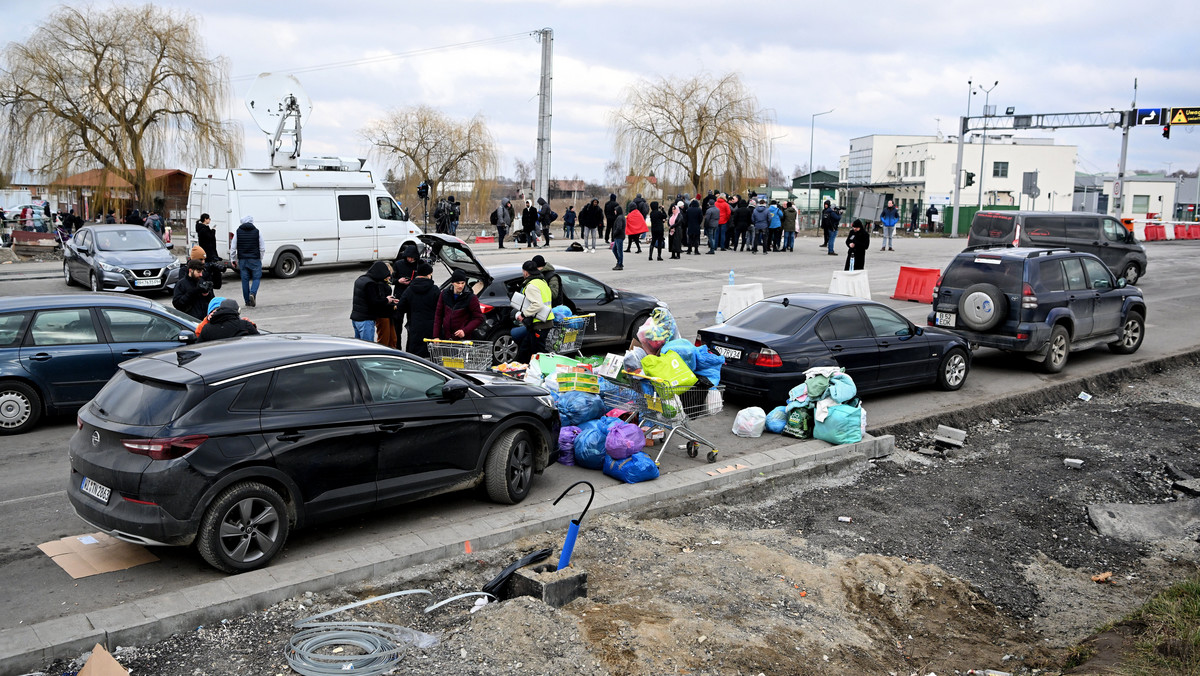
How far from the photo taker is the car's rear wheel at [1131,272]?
1002 inches

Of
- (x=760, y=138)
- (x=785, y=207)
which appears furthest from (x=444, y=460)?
(x=760, y=138)

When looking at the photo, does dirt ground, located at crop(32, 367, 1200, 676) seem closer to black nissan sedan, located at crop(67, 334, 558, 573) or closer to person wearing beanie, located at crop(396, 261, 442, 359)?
black nissan sedan, located at crop(67, 334, 558, 573)

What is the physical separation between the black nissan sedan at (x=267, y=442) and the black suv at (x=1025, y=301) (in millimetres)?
9165

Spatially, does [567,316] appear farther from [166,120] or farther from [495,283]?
[166,120]

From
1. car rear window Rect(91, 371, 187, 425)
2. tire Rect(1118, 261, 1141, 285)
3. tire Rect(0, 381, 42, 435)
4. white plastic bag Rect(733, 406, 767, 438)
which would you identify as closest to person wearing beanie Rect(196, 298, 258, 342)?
tire Rect(0, 381, 42, 435)

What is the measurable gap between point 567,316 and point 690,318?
6.68m

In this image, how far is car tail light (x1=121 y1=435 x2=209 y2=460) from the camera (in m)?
6.03

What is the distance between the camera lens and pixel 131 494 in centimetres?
606

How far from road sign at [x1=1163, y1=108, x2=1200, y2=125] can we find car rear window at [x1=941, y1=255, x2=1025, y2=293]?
43.6 meters

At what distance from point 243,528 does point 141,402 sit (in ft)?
3.74

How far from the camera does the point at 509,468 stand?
26.2ft

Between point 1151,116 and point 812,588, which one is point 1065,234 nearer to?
point 812,588

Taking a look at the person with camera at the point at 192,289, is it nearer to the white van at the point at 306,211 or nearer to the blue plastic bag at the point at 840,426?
the blue plastic bag at the point at 840,426

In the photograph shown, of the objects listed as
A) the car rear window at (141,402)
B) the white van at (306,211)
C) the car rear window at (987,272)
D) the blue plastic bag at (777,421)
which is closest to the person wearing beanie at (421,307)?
the blue plastic bag at (777,421)
